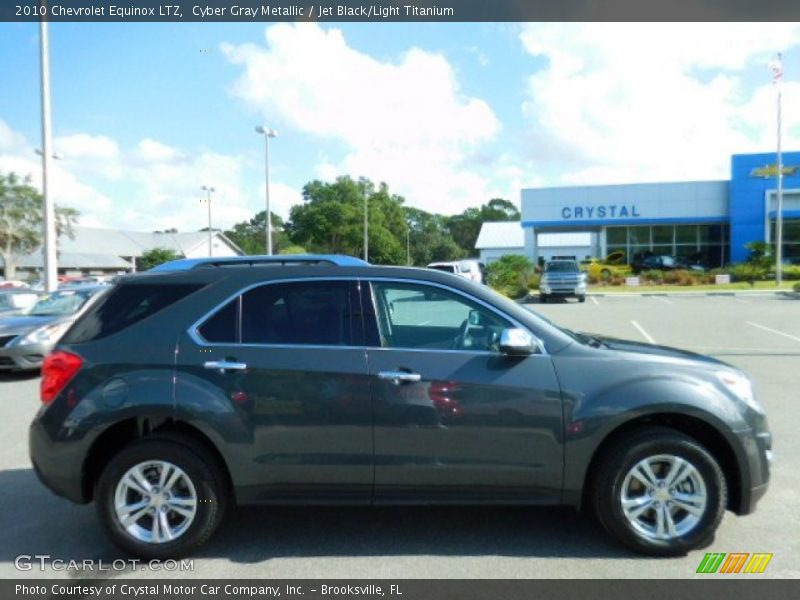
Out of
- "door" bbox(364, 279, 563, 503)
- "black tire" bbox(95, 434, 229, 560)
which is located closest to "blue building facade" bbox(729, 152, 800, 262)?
"door" bbox(364, 279, 563, 503)

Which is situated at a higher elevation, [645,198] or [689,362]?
[645,198]

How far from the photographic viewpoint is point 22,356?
402 inches

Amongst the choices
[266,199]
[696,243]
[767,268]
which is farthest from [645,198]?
[266,199]

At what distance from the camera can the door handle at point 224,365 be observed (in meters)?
3.99

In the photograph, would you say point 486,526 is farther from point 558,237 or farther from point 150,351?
point 558,237

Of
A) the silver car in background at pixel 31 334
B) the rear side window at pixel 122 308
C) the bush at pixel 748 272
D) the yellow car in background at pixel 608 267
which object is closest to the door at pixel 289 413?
the rear side window at pixel 122 308

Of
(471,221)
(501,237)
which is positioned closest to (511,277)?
(501,237)

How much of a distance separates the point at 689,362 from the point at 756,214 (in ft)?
143

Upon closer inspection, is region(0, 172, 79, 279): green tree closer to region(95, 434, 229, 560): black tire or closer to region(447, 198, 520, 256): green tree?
region(95, 434, 229, 560): black tire

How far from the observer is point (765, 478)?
4.05 m

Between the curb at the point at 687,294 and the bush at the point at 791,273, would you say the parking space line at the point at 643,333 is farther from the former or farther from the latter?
the bush at the point at 791,273

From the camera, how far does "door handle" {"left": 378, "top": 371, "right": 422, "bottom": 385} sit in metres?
3.95

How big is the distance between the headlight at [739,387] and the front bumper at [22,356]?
961cm
